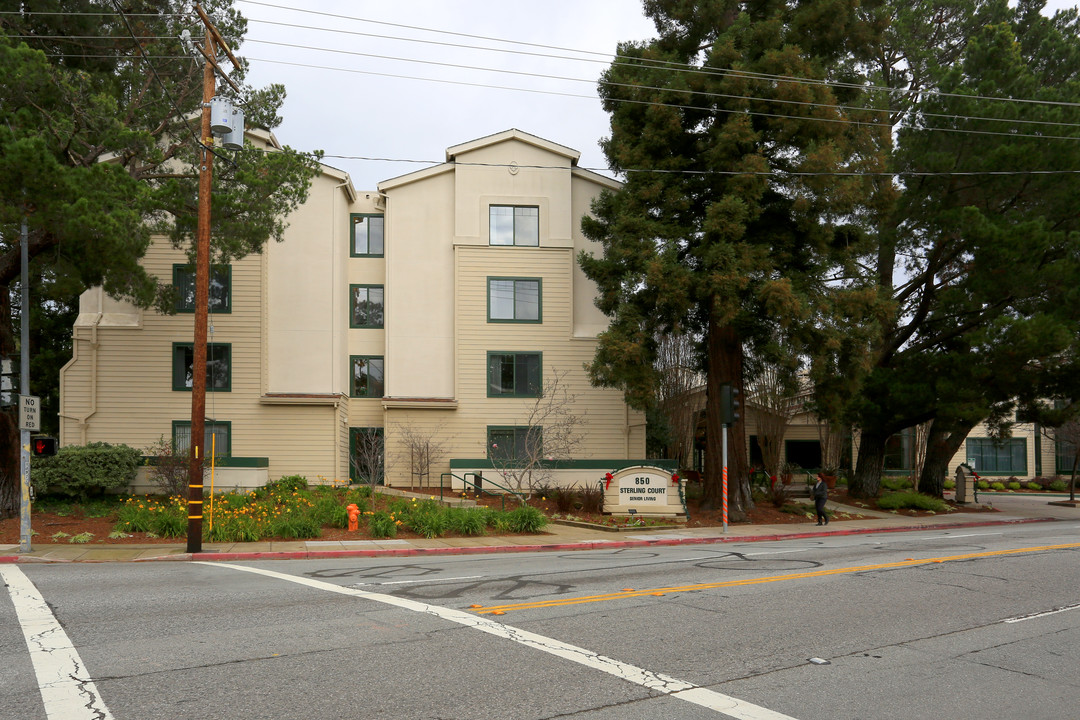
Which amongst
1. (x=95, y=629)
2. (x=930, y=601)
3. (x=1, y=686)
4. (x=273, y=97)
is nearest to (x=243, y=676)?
(x=1, y=686)

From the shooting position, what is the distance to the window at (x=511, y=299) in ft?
101

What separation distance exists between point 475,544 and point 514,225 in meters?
15.8

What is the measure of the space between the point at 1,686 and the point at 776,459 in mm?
31896

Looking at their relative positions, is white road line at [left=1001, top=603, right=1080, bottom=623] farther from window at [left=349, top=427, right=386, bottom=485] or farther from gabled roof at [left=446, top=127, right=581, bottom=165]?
gabled roof at [left=446, top=127, right=581, bottom=165]

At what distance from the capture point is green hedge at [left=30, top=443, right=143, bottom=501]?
78.0 feet

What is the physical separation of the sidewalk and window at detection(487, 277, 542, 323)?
1070 centimetres

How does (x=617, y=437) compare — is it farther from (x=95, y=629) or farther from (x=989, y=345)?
(x=95, y=629)

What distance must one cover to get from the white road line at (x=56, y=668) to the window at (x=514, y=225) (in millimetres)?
22262

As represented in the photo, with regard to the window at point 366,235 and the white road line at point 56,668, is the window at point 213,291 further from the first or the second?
the white road line at point 56,668

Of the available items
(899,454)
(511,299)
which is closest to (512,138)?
(511,299)

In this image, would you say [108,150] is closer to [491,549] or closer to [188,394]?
[188,394]

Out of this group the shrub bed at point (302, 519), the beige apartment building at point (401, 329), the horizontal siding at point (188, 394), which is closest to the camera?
the shrub bed at point (302, 519)

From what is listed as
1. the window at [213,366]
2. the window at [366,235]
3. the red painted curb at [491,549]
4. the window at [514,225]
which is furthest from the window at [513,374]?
the red painted curb at [491,549]

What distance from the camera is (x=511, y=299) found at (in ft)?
101
